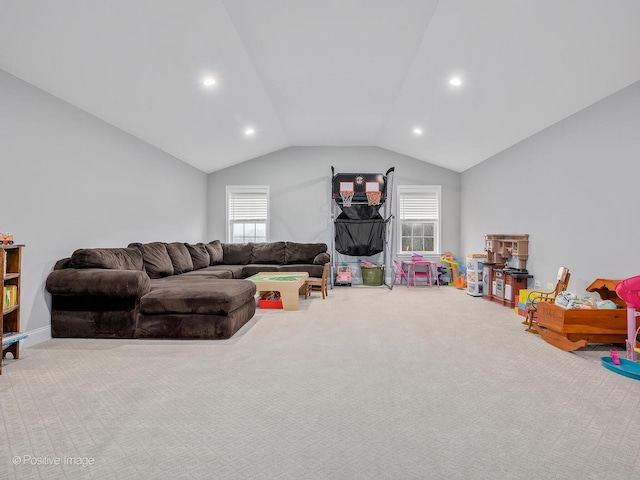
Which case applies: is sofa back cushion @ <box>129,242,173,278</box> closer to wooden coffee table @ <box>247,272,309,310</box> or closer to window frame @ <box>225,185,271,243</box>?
wooden coffee table @ <box>247,272,309,310</box>

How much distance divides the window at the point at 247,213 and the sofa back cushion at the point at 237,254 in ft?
2.14

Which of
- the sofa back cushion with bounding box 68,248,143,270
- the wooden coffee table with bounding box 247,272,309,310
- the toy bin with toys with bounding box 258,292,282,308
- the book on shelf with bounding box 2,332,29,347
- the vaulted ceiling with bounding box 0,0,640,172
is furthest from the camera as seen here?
the toy bin with toys with bounding box 258,292,282,308

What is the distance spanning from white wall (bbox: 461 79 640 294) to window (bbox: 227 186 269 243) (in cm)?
463

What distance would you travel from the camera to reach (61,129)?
11.4ft

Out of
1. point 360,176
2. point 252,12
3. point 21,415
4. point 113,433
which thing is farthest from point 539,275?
point 21,415

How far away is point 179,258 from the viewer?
517 centimetres

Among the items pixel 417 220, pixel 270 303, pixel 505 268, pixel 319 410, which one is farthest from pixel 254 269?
pixel 319 410

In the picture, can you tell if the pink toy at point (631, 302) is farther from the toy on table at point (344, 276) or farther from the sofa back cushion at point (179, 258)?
the sofa back cushion at point (179, 258)

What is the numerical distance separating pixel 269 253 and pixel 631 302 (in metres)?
5.31

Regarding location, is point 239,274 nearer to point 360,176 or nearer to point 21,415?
point 360,176

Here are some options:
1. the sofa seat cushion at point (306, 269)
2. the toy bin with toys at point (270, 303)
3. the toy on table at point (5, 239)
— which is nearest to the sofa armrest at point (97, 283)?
the toy on table at point (5, 239)

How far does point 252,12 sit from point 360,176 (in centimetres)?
424

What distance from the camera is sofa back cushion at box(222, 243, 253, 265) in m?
6.74

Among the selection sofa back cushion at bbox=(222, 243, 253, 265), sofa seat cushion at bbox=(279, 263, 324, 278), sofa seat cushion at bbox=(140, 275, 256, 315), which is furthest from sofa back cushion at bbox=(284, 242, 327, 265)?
sofa seat cushion at bbox=(140, 275, 256, 315)
